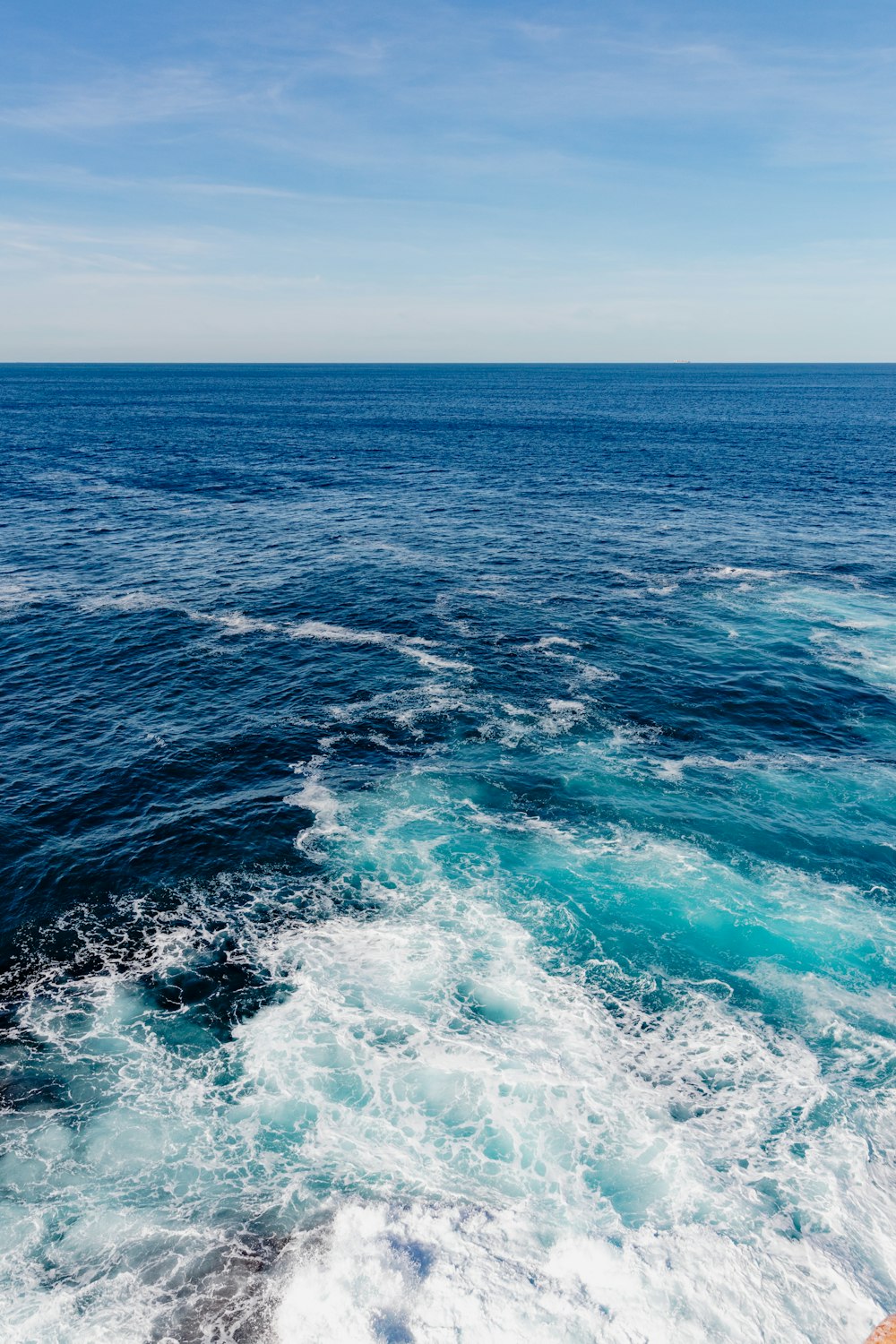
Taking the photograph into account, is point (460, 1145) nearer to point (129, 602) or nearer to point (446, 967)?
point (446, 967)

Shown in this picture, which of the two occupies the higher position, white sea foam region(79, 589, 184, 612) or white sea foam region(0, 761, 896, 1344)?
white sea foam region(79, 589, 184, 612)

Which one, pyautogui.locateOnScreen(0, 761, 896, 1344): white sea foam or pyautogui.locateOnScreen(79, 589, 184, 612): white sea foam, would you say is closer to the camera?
pyautogui.locateOnScreen(0, 761, 896, 1344): white sea foam

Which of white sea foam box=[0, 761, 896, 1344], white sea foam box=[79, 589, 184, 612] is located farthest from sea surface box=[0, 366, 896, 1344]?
white sea foam box=[79, 589, 184, 612]

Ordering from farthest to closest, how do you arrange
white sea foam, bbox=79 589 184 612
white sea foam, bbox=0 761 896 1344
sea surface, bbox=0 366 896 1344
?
white sea foam, bbox=79 589 184 612 < sea surface, bbox=0 366 896 1344 < white sea foam, bbox=0 761 896 1344

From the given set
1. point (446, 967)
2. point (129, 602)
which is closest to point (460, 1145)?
point (446, 967)

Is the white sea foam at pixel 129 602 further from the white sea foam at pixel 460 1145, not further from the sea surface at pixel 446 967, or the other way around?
the white sea foam at pixel 460 1145

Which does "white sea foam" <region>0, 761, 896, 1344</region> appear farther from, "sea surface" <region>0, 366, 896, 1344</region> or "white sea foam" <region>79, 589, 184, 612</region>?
"white sea foam" <region>79, 589, 184, 612</region>

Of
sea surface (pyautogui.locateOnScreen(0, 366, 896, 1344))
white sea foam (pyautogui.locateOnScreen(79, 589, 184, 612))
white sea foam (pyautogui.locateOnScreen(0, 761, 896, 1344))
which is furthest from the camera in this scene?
white sea foam (pyautogui.locateOnScreen(79, 589, 184, 612))

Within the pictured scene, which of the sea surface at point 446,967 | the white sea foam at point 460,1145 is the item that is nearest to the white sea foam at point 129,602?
the sea surface at point 446,967
